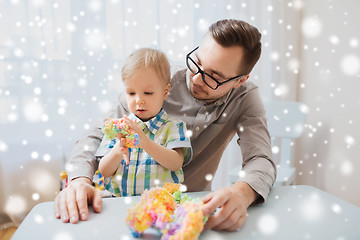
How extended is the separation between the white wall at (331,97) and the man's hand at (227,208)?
5.37ft

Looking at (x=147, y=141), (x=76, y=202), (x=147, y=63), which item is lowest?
(x=76, y=202)

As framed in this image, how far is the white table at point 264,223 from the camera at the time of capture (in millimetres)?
770

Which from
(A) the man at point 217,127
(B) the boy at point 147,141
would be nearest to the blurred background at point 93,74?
(A) the man at point 217,127

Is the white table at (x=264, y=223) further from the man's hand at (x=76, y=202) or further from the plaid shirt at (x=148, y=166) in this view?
the plaid shirt at (x=148, y=166)

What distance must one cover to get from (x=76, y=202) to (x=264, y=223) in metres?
0.52

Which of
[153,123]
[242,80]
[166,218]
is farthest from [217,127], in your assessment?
[166,218]

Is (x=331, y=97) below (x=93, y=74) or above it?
below

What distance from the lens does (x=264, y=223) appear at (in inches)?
33.0

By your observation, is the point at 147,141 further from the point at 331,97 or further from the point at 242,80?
the point at 331,97

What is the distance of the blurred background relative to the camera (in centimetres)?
231

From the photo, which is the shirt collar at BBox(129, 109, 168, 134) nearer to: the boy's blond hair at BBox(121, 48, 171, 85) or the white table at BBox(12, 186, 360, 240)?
the boy's blond hair at BBox(121, 48, 171, 85)

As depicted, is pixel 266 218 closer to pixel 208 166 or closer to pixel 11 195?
pixel 208 166

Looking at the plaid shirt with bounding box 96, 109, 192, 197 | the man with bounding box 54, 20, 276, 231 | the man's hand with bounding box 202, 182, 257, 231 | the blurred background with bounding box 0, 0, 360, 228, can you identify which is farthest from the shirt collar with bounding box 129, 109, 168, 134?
the blurred background with bounding box 0, 0, 360, 228

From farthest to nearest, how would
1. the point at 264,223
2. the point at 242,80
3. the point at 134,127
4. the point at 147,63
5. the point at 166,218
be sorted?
1. the point at 242,80
2. the point at 147,63
3. the point at 134,127
4. the point at 264,223
5. the point at 166,218
